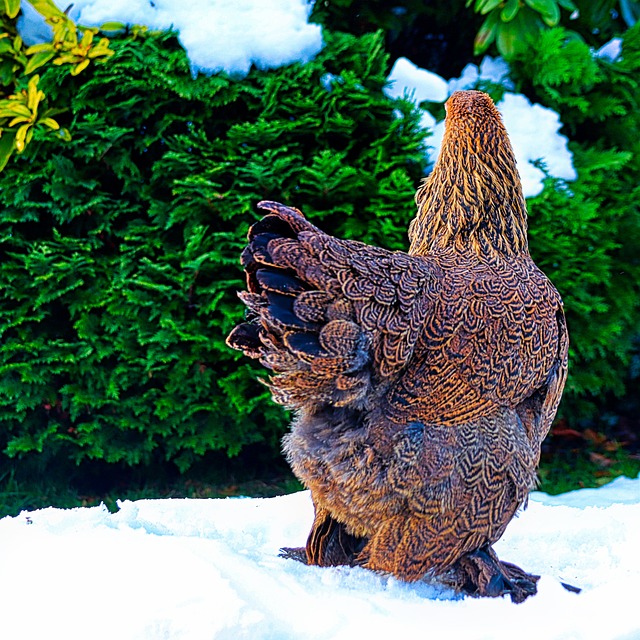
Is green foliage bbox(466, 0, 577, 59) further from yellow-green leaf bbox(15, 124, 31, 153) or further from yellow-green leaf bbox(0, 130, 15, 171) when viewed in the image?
yellow-green leaf bbox(0, 130, 15, 171)

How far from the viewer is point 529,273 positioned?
2.83 metres

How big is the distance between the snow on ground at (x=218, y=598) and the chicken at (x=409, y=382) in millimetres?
232

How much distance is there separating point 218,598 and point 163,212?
2.67 meters

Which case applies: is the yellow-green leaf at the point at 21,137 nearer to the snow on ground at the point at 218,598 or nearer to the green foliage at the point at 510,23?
the snow on ground at the point at 218,598

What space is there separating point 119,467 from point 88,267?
1.46m

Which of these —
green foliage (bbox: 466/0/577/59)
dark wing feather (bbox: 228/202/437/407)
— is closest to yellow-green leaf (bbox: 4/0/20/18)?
green foliage (bbox: 466/0/577/59)

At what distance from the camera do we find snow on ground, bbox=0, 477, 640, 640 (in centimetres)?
207

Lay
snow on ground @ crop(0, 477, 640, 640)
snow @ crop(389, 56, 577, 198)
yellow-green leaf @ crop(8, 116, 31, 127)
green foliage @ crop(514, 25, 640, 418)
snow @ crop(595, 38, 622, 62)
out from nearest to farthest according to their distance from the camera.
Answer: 1. snow on ground @ crop(0, 477, 640, 640)
2. yellow-green leaf @ crop(8, 116, 31, 127)
3. green foliage @ crop(514, 25, 640, 418)
4. snow @ crop(389, 56, 577, 198)
5. snow @ crop(595, 38, 622, 62)

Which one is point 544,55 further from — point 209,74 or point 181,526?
point 181,526

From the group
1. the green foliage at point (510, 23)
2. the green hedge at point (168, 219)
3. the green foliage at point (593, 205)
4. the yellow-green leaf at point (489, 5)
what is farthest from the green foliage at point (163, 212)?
the green foliage at point (593, 205)

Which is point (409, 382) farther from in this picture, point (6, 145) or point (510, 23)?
point (6, 145)

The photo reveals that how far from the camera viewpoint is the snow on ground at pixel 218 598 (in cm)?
207

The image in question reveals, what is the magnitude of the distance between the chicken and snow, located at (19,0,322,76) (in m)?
2.02

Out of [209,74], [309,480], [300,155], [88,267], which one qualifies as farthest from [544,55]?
[309,480]
